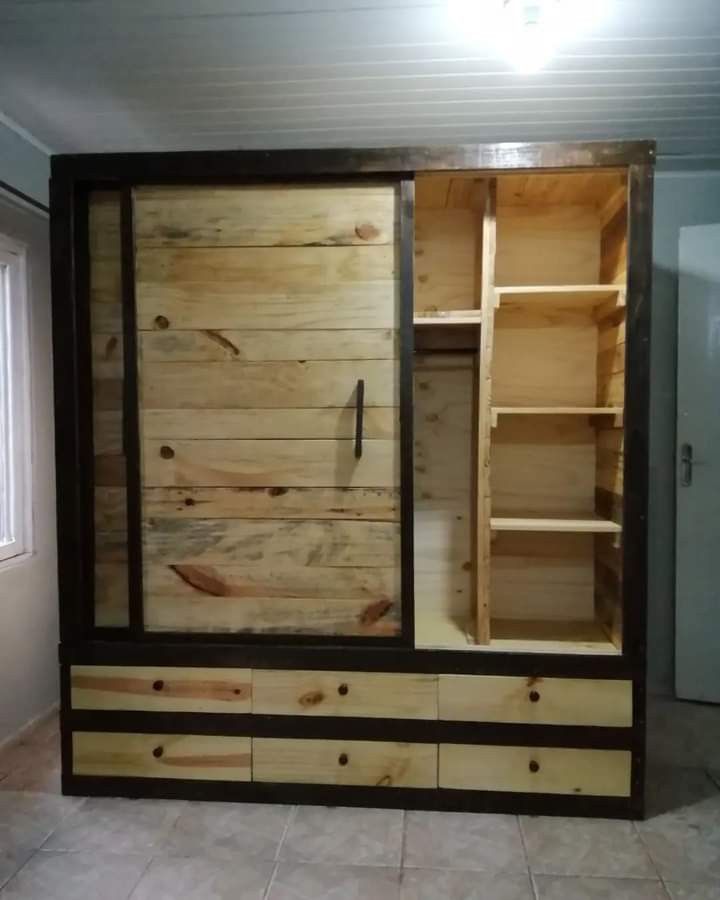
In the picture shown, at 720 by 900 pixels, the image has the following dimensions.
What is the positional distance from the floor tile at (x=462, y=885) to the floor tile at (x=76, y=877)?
0.72 meters

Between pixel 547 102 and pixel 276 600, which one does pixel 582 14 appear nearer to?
pixel 547 102

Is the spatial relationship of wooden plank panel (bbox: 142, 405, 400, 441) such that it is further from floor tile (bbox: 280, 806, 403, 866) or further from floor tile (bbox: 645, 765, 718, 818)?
floor tile (bbox: 645, 765, 718, 818)

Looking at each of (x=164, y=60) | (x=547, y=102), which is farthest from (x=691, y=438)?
(x=164, y=60)

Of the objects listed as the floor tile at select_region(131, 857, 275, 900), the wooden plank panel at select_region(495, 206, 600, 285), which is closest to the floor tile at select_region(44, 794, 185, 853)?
the floor tile at select_region(131, 857, 275, 900)

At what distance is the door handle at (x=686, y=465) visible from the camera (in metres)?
2.82

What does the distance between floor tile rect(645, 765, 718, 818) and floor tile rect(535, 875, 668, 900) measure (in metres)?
0.34

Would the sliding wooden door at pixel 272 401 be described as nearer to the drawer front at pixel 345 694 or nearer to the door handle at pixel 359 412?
the door handle at pixel 359 412

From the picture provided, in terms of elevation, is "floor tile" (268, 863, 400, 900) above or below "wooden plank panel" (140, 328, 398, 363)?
below

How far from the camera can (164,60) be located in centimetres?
211

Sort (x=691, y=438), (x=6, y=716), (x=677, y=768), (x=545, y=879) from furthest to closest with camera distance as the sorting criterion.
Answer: (x=691, y=438) < (x=6, y=716) < (x=677, y=768) < (x=545, y=879)

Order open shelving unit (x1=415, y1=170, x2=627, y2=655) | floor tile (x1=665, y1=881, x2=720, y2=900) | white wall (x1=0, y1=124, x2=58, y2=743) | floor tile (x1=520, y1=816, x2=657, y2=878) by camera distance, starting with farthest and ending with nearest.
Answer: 1. white wall (x1=0, y1=124, x2=58, y2=743)
2. open shelving unit (x1=415, y1=170, x2=627, y2=655)
3. floor tile (x1=520, y1=816, x2=657, y2=878)
4. floor tile (x1=665, y1=881, x2=720, y2=900)

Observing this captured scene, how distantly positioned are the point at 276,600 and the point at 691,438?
187cm

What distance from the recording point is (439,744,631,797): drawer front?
6.63 feet

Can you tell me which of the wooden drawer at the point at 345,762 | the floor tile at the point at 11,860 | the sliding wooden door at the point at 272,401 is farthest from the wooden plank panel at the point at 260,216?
the floor tile at the point at 11,860
